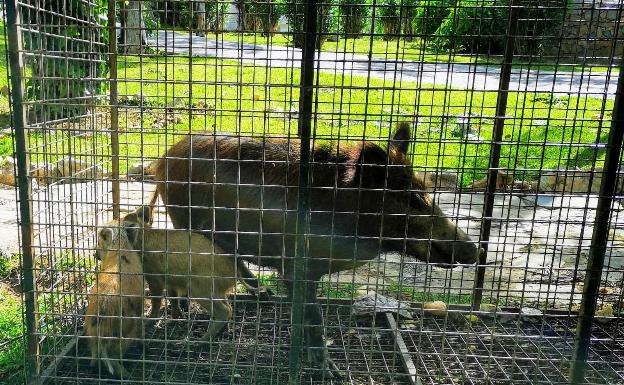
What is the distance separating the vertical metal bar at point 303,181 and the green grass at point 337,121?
0.38 feet

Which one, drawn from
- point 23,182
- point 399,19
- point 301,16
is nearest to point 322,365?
point 23,182

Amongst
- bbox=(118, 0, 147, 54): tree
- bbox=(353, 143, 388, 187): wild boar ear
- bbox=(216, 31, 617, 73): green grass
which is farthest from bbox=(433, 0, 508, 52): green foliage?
bbox=(118, 0, 147, 54): tree

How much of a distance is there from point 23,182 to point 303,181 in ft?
5.76

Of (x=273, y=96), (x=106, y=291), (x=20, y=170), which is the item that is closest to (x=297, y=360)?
(x=106, y=291)

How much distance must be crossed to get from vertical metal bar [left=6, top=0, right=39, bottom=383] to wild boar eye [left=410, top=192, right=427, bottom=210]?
278 centimetres

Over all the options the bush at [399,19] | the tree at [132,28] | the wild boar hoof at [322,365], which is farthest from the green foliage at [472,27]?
the wild boar hoof at [322,365]

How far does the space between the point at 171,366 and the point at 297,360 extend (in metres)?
1.27

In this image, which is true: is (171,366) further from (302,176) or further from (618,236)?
(618,236)

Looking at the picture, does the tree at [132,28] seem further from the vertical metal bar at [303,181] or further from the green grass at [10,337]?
the green grass at [10,337]

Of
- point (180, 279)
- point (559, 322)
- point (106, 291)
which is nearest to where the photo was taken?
point (106, 291)

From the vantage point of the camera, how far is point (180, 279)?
4.46 meters

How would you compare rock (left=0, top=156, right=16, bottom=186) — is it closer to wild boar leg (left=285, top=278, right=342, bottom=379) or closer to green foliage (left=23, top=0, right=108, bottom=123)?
green foliage (left=23, top=0, right=108, bottom=123)

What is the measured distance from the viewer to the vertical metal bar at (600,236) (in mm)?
3105

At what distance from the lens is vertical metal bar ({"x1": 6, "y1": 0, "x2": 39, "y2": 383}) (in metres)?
3.25
